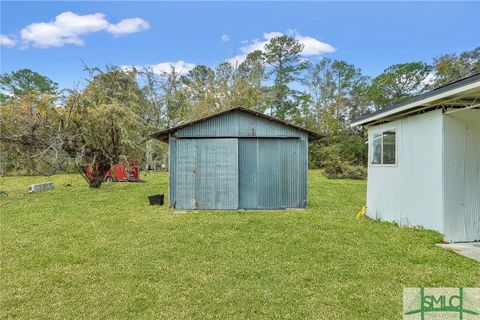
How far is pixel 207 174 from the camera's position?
870 centimetres

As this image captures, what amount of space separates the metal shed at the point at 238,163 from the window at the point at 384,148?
1870 millimetres

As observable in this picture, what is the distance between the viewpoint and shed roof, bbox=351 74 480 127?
4.23m

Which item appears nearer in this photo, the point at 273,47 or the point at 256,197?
the point at 256,197

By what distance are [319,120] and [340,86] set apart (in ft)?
15.6

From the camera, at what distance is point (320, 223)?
6.82 metres

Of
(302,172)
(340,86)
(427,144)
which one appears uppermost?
(340,86)

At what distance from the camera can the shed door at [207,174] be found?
8664mm

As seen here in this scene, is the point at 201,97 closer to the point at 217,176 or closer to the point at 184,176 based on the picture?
the point at 184,176

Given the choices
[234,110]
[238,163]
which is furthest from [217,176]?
[234,110]

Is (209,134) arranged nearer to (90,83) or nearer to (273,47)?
(90,83)

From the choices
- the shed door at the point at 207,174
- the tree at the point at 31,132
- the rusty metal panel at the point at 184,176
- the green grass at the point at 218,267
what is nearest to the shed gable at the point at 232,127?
the shed door at the point at 207,174

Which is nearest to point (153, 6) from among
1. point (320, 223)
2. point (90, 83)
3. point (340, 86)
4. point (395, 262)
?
point (90, 83)

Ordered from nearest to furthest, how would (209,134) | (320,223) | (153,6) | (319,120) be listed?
(320,223) < (209,134) < (153,6) < (319,120)

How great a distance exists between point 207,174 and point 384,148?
15.1ft
